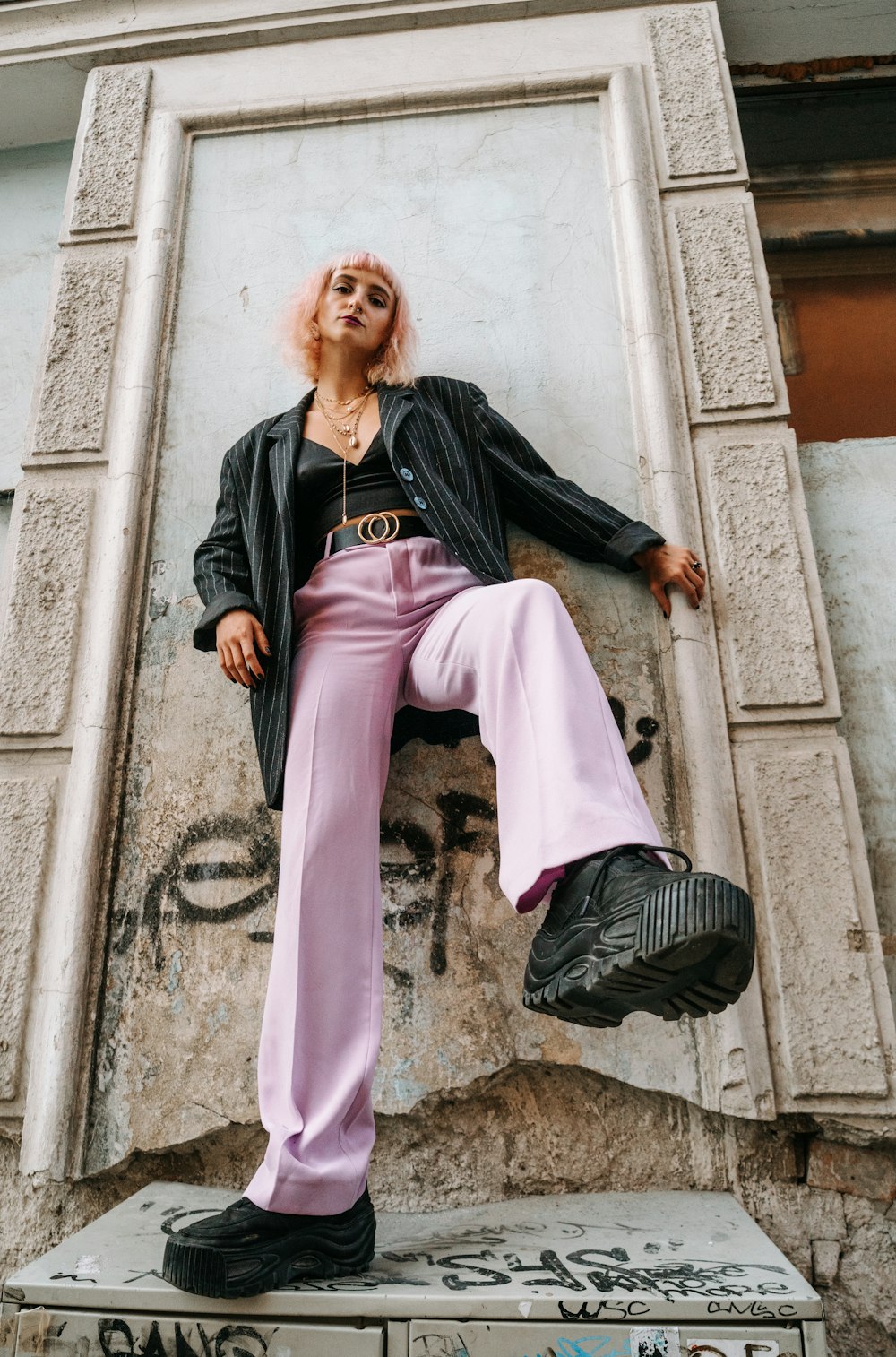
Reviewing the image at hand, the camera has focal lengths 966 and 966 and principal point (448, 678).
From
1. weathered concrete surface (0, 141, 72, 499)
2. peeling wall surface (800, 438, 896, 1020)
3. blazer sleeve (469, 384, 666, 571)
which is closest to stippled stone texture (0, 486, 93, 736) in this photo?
weathered concrete surface (0, 141, 72, 499)

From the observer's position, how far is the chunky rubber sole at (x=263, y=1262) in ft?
5.09

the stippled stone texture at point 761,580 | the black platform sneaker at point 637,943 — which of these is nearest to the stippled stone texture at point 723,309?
the stippled stone texture at point 761,580

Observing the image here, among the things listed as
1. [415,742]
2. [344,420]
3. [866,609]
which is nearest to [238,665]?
[415,742]

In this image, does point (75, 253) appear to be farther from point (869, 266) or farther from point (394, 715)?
point (869, 266)

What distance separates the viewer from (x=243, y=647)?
215cm

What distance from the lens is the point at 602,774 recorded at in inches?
65.1

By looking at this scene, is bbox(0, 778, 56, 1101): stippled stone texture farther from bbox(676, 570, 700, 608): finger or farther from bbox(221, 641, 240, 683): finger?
bbox(676, 570, 700, 608): finger

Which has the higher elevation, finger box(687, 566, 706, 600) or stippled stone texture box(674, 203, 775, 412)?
stippled stone texture box(674, 203, 775, 412)

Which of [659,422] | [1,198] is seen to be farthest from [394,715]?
[1,198]

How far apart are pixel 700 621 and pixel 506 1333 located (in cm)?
162

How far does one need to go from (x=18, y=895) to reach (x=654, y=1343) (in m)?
1.73

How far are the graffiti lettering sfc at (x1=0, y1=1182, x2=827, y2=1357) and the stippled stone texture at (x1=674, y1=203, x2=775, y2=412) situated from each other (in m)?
2.11

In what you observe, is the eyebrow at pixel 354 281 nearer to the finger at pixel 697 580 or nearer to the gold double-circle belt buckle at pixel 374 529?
the gold double-circle belt buckle at pixel 374 529

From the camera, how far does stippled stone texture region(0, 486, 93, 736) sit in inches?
102
